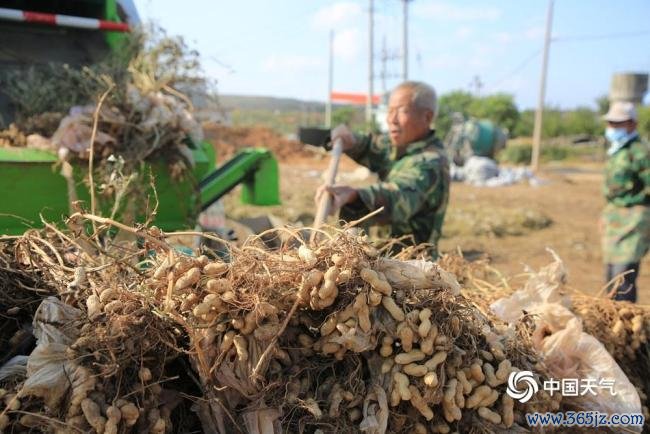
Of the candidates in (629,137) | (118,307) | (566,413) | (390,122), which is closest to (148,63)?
(390,122)

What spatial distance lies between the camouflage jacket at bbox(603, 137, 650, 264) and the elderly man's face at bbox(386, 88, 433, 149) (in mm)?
2039

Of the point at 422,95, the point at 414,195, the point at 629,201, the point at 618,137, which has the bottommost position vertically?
the point at 629,201

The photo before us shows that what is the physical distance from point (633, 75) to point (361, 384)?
12.5 metres

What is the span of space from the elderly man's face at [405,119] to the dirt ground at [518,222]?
104cm

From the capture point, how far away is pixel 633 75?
12.1 meters

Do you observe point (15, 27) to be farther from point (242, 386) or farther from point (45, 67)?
point (242, 386)

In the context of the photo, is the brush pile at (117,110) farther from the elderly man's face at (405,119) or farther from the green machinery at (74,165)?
the elderly man's face at (405,119)

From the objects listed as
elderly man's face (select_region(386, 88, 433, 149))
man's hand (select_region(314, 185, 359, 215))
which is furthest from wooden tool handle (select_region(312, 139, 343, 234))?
elderly man's face (select_region(386, 88, 433, 149))

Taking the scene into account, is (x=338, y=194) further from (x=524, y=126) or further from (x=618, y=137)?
(x=524, y=126)

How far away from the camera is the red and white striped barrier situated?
3.96 m

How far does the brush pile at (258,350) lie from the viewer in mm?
1476

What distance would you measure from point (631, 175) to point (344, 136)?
7.86 feet

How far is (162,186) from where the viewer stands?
3.44 m

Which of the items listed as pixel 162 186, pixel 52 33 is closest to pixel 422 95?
pixel 162 186
